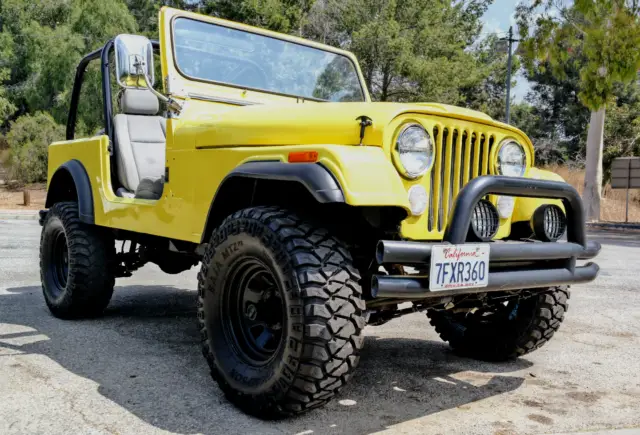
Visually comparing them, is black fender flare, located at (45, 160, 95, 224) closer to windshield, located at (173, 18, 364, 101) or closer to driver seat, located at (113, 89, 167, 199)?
driver seat, located at (113, 89, 167, 199)

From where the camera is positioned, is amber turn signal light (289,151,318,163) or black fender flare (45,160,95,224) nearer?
amber turn signal light (289,151,318,163)

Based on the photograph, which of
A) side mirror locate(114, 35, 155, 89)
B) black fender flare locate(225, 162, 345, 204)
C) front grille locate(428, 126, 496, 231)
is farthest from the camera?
side mirror locate(114, 35, 155, 89)

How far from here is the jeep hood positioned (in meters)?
2.94

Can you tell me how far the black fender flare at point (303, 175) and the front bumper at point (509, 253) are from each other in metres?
0.28

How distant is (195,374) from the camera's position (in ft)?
12.0

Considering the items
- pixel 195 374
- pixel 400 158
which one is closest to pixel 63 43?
pixel 195 374

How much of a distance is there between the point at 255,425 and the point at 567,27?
45.1ft

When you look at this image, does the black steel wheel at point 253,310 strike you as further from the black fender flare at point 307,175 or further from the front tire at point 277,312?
the black fender flare at point 307,175

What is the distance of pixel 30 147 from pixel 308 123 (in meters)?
24.1

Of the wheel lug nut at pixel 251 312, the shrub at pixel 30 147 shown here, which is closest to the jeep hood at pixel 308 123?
the wheel lug nut at pixel 251 312

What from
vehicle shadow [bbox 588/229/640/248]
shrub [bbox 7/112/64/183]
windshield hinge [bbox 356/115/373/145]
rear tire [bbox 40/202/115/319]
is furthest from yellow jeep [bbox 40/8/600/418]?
shrub [bbox 7/112/64/183]

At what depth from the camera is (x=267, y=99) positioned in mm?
4586

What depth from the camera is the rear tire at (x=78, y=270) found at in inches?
189

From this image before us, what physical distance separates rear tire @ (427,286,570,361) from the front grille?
0.95 m
